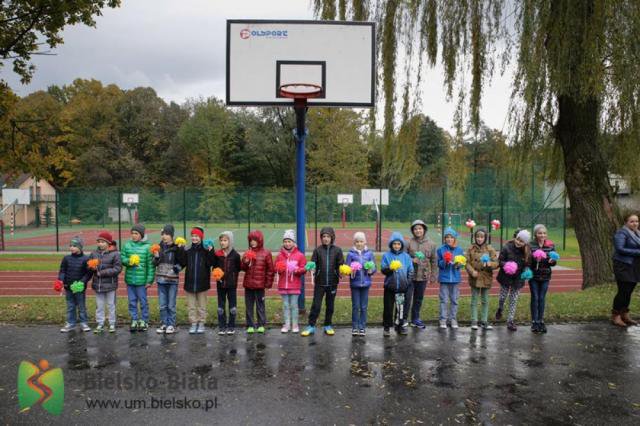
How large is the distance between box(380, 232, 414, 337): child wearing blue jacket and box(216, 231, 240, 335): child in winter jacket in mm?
2321

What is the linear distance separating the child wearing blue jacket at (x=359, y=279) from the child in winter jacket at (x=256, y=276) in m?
1.29

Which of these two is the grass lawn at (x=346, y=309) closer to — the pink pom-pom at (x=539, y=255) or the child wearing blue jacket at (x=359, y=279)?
the child wearing blue jacket at (x=359, y=279)

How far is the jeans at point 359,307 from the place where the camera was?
7285 millimetres

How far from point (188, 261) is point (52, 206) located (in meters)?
29.6

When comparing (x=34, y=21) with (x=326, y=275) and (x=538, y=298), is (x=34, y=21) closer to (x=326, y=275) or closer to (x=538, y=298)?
(x=326, y=275)

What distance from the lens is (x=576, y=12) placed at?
9.02 meters

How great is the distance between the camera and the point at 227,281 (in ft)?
24.1

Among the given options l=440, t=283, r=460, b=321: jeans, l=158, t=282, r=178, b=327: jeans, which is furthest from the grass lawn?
l=158, t=282, r=178, b=327: jeans

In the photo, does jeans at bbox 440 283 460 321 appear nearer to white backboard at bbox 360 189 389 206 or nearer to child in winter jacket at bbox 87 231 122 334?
child in winter jacket at bbox 87 231 122 334

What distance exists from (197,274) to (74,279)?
195 cm

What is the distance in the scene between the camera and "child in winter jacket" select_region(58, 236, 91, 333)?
738cm

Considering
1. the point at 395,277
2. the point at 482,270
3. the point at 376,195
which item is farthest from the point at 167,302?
the point at 376,195

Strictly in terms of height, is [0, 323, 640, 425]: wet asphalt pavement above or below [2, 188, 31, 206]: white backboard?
below

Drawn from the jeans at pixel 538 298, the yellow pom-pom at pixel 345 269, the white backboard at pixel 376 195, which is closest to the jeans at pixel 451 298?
the jeans at pixel 538 298
